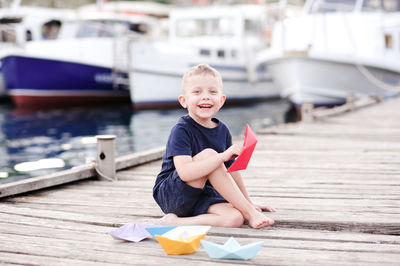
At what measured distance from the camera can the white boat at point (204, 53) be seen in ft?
52.6

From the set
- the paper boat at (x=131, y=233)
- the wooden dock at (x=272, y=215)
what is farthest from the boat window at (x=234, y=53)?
the paper boat at (x=131, y=233)

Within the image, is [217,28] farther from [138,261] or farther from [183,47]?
[138,261]

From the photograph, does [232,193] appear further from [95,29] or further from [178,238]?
[95,29]

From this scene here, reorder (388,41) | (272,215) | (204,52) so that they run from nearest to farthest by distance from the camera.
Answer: (272,215), (388,41), (204,52)

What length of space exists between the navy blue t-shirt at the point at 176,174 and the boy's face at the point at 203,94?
10cm

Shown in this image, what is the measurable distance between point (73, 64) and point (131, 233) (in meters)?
14.8

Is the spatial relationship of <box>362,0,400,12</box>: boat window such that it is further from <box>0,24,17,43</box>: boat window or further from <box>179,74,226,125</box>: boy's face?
<box>0,24,17,43</box>: boat window

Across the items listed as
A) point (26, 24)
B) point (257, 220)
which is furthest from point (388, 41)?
point (26, 24)

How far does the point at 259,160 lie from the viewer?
480cm

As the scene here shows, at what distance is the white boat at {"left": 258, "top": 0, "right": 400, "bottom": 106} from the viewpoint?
13.5 meters

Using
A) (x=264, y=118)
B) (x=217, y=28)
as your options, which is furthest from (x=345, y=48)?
(x=217, y=28)

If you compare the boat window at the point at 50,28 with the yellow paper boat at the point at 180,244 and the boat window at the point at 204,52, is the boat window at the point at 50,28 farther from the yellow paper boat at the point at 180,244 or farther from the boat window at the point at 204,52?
the yellow paper boat at the point at 180,244

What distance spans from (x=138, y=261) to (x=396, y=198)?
1.90 m

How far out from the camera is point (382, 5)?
14.5 metres
